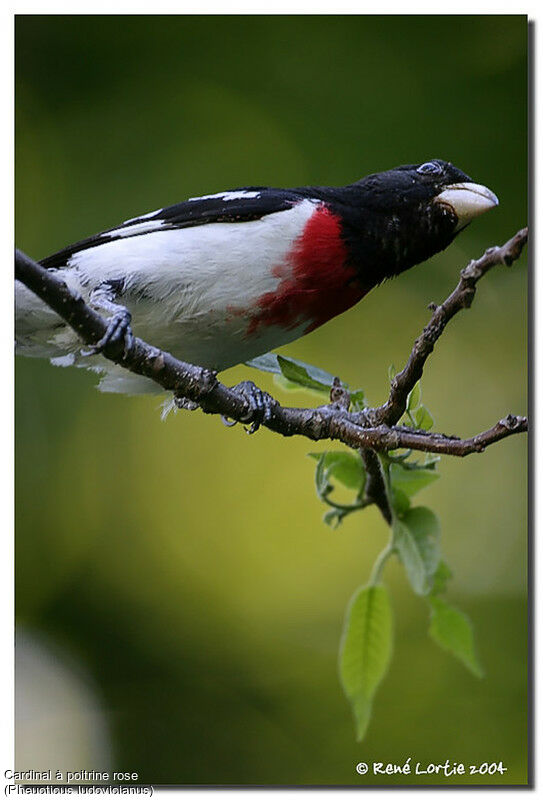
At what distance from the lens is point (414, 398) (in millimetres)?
2209

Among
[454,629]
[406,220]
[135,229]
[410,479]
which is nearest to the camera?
[454,629]

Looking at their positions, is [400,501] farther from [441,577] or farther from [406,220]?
[406,220]

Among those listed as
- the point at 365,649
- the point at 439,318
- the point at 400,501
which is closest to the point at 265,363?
the point at 400,501

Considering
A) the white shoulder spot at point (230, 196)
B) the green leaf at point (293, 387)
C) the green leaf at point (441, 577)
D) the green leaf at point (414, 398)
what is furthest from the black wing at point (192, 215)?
the green leaf at point (441, 577)

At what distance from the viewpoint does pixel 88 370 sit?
9.57 feet

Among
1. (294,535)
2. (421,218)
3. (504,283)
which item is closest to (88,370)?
(294,535)

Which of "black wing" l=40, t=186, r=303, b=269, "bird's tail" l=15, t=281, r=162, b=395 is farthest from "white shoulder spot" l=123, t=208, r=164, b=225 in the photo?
"bird's tail" l=15, t=281, r=162, b=395

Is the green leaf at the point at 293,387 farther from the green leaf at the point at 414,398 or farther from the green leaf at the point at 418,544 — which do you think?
the green leaf at the point at 418,544

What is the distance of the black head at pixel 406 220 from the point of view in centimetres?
269

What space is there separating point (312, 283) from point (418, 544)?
0.86 metres

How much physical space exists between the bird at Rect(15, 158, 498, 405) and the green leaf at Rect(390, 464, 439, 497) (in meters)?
0.56

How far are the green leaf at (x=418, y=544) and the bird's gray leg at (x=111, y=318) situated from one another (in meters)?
0.76
